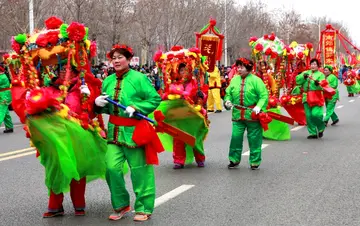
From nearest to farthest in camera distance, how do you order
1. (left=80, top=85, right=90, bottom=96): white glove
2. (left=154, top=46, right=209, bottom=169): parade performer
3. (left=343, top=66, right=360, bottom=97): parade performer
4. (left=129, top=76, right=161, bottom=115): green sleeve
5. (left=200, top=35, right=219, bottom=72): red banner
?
(left=80, top=85, right=90, bottom=96): white glove, (left=129, top=76, right=161, bottom=115): green sleeve, (left=154, top=46, right=209, bottom=169): parade performer, (left=200, top=35, right=219, bottom=72): red banner, (left=343, top=66, right=360, bottom=97): parade performer

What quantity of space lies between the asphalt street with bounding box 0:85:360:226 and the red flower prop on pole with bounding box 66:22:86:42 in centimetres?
171

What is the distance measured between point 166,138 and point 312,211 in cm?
350

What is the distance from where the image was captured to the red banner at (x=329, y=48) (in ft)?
113

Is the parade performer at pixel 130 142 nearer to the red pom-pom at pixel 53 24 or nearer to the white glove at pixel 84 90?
the white glove at pixel 84 90

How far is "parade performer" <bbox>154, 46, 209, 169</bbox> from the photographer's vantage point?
1002 cm

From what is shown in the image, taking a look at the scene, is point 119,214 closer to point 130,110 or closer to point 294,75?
point 130,110

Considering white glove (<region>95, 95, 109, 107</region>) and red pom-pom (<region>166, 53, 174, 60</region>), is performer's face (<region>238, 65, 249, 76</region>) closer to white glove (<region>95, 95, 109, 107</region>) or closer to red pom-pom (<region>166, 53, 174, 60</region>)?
red pom-pom (<region>166, 53, 174, 60</region>)

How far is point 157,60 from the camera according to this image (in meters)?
11.0

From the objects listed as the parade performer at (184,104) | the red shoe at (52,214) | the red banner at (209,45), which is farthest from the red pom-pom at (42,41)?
the red banner at (209,45)

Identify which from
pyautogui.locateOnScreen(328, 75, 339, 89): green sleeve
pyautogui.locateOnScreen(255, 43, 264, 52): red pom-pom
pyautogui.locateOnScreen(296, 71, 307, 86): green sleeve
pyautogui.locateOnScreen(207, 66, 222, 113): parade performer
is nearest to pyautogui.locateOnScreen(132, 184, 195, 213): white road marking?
pyautogui.locateOnScreen(255, 43, 264, 52): red pom-pom

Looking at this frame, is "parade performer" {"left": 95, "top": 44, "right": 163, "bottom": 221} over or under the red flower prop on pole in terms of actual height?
under

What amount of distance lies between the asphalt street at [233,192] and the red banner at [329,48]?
22.3m

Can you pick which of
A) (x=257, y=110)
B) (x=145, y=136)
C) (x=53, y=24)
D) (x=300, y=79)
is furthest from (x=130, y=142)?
(x=300, y=79)

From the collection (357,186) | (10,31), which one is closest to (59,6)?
(10,31)
